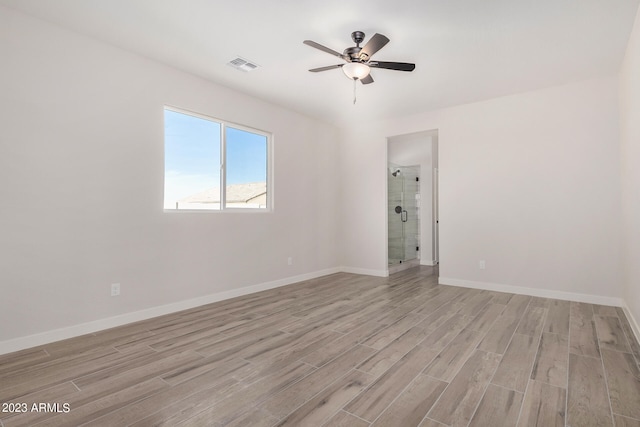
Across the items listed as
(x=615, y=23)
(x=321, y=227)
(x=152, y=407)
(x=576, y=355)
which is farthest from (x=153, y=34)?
(x=576, y=355)

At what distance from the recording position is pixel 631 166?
300cm

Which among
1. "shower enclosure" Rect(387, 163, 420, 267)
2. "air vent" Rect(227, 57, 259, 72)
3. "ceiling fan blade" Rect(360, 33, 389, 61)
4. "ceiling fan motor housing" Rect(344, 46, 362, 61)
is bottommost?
"shower enclosure" Rect(387, 163, 420, 267)

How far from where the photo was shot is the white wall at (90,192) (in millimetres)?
2562

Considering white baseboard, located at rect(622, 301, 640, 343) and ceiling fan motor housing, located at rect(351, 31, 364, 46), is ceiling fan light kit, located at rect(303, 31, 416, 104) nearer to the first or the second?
ceiling fan motor housing, located at rect(351, 31, 364, 46)

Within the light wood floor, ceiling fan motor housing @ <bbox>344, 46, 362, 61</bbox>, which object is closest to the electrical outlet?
the light wood floor

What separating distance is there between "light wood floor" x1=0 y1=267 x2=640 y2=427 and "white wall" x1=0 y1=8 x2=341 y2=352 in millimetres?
422

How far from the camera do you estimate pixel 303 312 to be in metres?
3.49

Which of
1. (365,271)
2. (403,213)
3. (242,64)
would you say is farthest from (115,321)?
(403,213)

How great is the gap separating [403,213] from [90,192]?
5681mm

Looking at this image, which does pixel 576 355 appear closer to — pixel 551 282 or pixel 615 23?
pixel 551 282

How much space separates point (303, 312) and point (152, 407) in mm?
1900

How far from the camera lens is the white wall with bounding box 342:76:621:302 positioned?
3.79 metres

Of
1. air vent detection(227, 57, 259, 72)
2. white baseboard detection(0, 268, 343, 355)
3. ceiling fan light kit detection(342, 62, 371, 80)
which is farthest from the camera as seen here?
air vent detection(227, 57, 259, 72)

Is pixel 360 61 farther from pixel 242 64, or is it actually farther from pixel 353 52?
pixel 242 64
